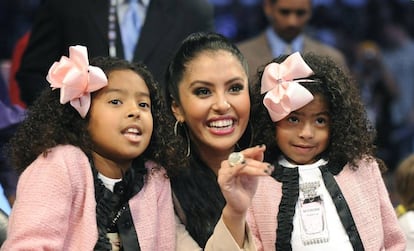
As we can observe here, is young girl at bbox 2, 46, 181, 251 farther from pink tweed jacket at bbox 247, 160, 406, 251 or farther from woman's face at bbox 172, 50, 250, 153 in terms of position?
pink tweed jacket at bbox 247, 160, 406, 251

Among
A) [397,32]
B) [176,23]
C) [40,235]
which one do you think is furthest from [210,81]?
[397,32]

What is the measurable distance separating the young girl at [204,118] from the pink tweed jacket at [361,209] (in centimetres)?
15

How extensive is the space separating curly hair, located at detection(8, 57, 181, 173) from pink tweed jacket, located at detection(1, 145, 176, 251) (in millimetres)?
60

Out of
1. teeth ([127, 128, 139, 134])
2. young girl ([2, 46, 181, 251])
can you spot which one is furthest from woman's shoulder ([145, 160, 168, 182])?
teeth ([127, 128, 139, 134])

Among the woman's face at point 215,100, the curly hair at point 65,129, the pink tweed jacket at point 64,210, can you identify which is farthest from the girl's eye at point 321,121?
the pink tweed jacket at point 64,210

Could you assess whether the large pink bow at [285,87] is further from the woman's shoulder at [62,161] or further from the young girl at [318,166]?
the woman's shoulder at [62,161]

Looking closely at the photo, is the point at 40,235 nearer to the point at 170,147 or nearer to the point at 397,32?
the point at 170,147

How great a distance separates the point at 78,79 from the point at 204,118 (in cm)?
48

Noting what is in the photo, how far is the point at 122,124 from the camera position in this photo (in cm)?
334

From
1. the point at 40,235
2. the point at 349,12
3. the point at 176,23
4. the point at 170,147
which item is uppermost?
the point at 349,12

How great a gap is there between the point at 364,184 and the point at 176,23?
156cm

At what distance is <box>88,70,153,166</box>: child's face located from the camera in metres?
3.34

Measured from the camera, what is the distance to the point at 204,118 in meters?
3.57

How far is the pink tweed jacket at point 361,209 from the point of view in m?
3.47
